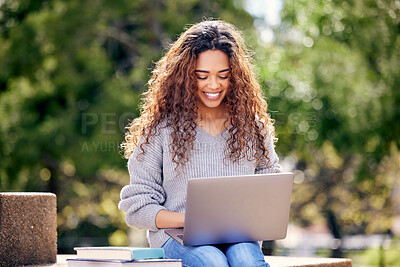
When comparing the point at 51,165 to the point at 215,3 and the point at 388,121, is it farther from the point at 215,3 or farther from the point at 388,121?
the point at 388,121

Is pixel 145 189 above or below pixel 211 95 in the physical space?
below

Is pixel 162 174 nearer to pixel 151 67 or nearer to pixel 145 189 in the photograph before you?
pixel 145 189

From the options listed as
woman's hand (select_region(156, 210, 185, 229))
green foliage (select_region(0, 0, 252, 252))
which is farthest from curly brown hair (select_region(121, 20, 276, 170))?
green foliage (select_region(0, 0, 252, 252))

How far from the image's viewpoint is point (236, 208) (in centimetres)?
232

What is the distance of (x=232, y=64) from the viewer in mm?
2746

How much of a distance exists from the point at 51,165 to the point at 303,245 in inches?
165

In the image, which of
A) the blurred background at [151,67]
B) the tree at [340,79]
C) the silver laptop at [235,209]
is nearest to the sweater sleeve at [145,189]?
the silver laptop at [235,209]

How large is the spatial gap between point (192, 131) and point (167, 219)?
42 cm

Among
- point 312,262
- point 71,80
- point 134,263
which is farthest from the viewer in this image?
point 71,80

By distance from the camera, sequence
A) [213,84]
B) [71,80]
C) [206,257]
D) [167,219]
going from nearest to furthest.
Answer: [206,257] → [167,219] → [213,84] → [71,80]


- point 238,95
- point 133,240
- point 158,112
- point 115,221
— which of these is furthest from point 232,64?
point 115,221

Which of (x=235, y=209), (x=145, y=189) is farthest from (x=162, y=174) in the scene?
(x=235, y=209)

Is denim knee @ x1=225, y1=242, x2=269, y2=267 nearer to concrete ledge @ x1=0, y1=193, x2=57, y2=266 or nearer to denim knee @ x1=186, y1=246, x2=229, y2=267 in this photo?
denim knee @ x1=186, y1=246, x2=229, y2=267

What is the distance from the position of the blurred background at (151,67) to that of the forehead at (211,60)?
568 centimetres
